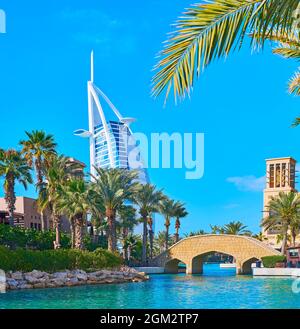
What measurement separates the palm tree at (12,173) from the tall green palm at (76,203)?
4.01 metres

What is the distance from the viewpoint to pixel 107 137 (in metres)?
127

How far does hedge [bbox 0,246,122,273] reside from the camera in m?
35.0

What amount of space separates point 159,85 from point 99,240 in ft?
172

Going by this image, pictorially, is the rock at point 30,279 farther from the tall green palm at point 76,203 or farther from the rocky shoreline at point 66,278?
the tall green palm at point 76,203

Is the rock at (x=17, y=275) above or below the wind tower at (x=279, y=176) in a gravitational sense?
below

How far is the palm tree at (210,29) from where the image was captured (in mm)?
4352

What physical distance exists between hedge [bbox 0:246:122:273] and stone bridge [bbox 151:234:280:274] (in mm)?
16969

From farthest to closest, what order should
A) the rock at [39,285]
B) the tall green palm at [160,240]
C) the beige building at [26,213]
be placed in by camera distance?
the tall green palm at [160,240] < the beige building at [26,213] < the rock at [39,285]

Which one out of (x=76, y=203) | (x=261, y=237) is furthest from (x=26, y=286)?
(x=261, y=237)

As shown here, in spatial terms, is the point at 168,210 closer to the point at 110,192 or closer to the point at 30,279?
the point at 110,192

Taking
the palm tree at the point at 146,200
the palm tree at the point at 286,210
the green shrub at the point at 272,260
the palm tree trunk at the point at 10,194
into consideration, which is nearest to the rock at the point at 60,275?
the palm tree trunk at the point at 10,194

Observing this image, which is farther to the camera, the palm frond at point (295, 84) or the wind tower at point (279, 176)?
the wind tower at point (279, 176)
